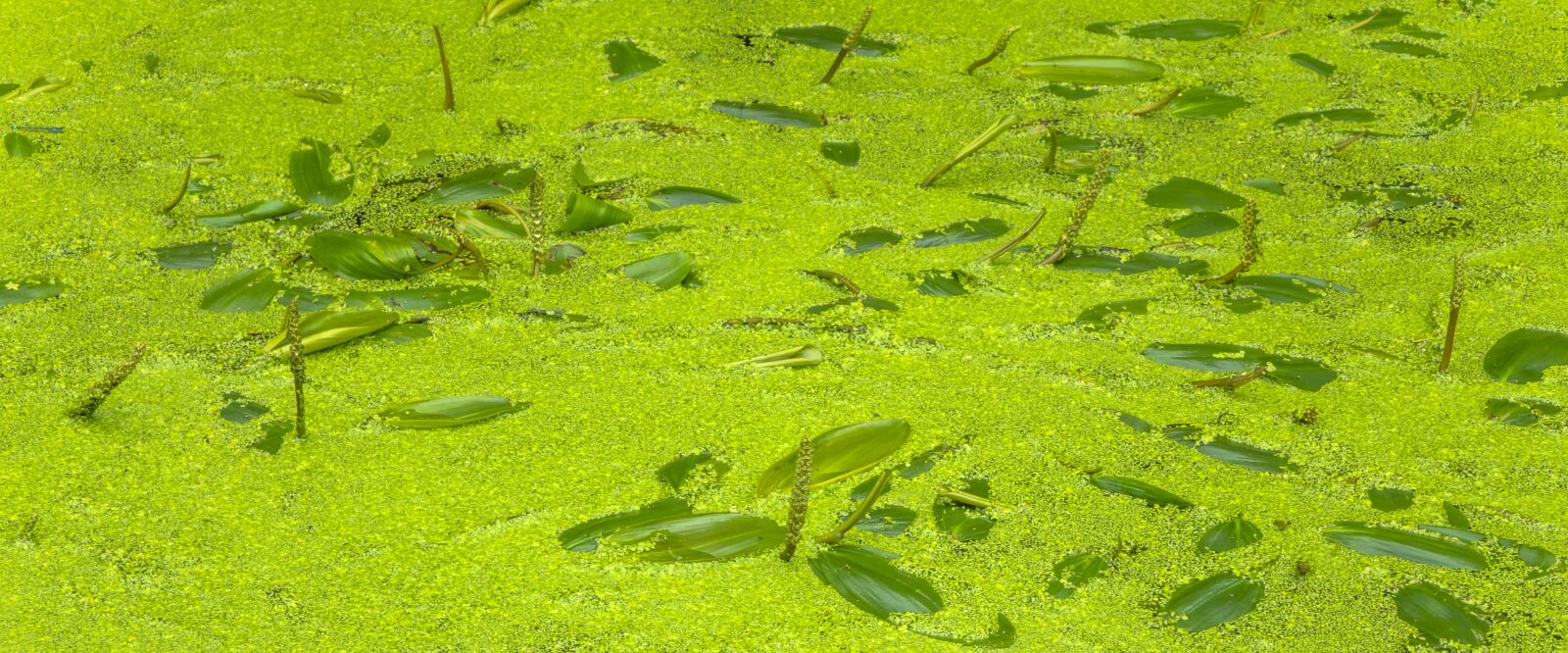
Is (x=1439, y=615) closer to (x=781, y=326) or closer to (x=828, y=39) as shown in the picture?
(x=781, y=326)

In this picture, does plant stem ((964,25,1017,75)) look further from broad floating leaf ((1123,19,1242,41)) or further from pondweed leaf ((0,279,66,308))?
pondweed leaf ((0,279,66,308))

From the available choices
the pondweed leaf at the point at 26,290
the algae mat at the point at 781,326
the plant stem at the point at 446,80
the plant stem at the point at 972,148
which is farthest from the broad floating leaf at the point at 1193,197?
the pondweed leaf at the point at 26,290

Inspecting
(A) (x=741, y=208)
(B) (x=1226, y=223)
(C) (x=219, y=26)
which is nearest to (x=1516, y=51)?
(B) (x=1226, y=223)

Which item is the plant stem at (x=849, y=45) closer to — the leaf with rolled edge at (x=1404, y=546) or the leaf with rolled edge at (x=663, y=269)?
the leaf with rolled edge at (x=663, y=269)

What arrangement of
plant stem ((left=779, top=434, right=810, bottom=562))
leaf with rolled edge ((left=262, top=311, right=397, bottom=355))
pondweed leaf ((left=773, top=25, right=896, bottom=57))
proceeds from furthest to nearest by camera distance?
pondweed leaf ((left=773, top=25, right=896, bottom=57)) < leaf with rolled edge ((left=262, top=311, right=397, bottom=355)) < plant stem ((left=779, top=434, right=810, bottom=562))

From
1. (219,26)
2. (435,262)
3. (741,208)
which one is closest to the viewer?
(435,262)

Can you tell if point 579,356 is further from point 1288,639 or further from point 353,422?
point 1288,639

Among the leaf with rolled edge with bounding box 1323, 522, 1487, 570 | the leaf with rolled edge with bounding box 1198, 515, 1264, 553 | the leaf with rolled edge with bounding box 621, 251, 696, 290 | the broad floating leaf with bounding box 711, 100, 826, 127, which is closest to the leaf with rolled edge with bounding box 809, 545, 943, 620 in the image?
the leaf with rolled edge with bounding box 1198, 515, 1264, 553
